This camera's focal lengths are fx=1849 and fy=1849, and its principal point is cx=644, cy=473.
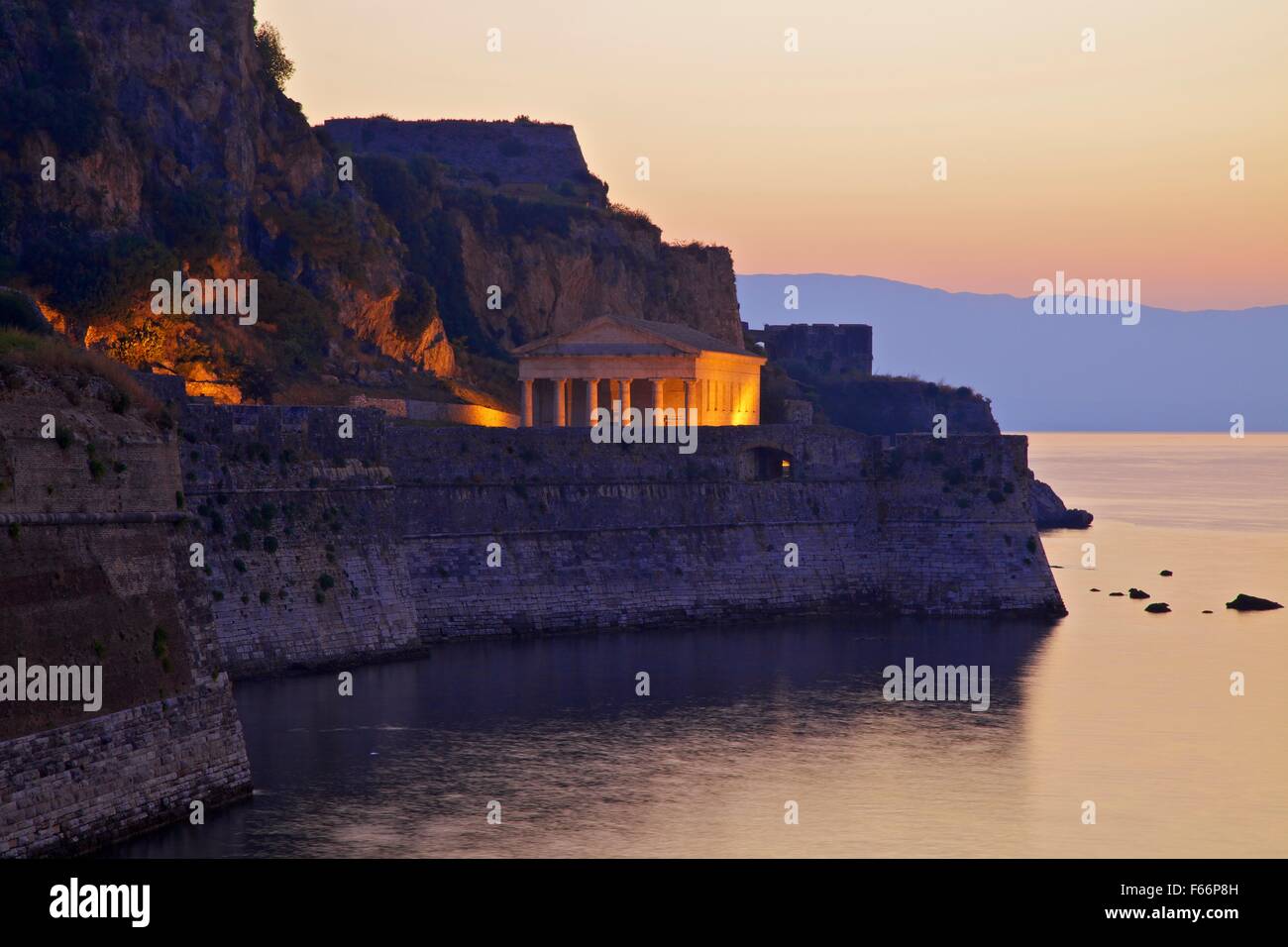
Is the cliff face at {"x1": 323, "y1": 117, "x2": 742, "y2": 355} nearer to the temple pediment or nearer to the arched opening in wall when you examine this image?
the temple pediment

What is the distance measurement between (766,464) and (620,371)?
494 inches

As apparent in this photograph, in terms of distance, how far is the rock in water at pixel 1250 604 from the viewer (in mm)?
62641

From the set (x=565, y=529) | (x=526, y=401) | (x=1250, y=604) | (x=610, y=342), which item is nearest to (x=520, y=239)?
(x=526, y=401)

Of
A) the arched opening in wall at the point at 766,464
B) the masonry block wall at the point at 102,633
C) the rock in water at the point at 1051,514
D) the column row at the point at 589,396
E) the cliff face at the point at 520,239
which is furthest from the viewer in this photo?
the rock in water at the point at 1051,514

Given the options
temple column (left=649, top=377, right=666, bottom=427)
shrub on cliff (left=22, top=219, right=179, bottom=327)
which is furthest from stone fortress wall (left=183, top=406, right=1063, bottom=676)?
shrub on cliff (left=22, top=219, right=179, bottom=327)

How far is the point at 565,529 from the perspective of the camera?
53531mm

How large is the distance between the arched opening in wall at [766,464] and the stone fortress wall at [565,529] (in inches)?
4.0

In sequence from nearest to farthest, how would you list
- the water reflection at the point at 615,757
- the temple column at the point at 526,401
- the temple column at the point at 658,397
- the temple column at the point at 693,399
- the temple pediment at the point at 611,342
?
1. the water reflection at the point at 615,757
2. the temple column at the point at 658,397
3. the temple pediment at the point at 611,342
4. the temple column at the point at 693,399
5. the temple column at the point at 526,401

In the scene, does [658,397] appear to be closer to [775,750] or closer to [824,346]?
[775,750]

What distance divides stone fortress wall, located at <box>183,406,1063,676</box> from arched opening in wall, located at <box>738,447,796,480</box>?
0.33ft

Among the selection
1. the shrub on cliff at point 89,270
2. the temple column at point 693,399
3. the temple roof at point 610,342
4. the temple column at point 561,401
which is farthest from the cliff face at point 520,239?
the shrub on cliff at point 89,270

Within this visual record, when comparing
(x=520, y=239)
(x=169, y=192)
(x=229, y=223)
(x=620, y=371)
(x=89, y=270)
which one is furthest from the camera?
(x=520, y=239)

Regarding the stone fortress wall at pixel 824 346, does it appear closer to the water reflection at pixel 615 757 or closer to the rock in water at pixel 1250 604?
the rock in water at pixel 1250 604
